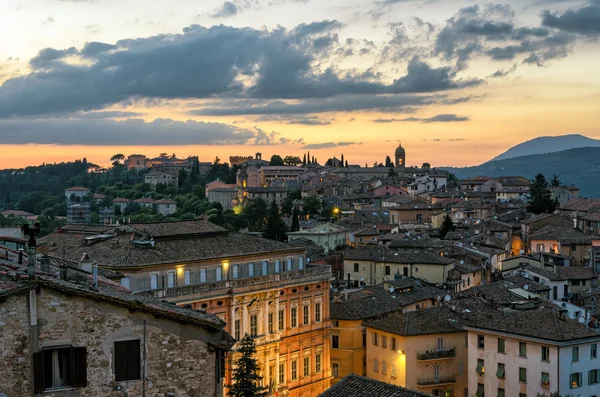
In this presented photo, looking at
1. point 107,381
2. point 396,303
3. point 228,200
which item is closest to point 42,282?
point 107,381

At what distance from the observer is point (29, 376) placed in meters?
12.6

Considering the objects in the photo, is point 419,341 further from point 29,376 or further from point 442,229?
point 442,229

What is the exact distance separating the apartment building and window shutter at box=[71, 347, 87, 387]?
28862 mm

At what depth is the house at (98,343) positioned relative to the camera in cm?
1259

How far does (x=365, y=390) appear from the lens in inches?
989

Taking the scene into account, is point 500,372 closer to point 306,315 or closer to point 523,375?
point 523,375

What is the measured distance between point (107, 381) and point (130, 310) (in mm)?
1134

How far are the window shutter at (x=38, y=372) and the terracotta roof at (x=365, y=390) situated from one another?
41.8 feet

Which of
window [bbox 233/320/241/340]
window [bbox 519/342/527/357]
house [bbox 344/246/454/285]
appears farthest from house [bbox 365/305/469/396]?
house [bbox 344/246/454/285]

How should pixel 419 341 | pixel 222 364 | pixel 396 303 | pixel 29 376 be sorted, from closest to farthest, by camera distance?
pixel 29 376 < pixel 222 364 < pixel 419 341 < pixel 396 303

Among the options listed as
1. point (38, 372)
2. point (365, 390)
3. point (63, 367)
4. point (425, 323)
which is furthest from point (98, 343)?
point (425, 323)

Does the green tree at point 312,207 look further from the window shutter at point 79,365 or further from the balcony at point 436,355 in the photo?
the window shutter at point 79,365

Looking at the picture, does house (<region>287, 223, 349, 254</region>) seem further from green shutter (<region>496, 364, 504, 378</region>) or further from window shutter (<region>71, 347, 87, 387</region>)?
window shutter (<region>71, 347, 87, 387</region>)

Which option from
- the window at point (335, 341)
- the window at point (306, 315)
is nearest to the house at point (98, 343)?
the window at point (306, 315)
